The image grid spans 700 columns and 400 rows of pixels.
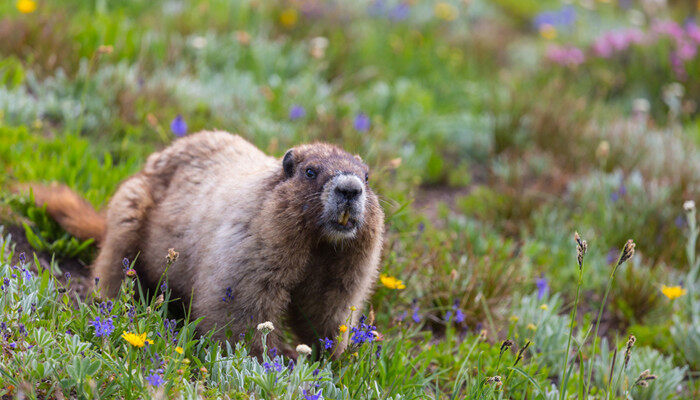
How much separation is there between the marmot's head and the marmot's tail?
5.11ft

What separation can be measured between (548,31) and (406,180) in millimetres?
6499

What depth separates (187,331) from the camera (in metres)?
3.50

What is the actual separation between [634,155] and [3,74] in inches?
251

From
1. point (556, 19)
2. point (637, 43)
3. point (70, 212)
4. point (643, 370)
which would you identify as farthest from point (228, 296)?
point (556, 19)

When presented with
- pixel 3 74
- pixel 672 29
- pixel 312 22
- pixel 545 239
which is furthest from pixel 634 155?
pixel 3 74

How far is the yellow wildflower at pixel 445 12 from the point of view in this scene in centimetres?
1204

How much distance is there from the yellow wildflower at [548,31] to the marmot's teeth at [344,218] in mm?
8885

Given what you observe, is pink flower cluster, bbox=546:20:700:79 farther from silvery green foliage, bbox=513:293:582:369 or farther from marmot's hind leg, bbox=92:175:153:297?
marmot's hind leg, bbox=92:175:153:297

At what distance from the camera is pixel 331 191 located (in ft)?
12.0

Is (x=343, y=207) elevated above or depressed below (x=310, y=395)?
above

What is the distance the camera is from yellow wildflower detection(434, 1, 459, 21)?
12.0 metres

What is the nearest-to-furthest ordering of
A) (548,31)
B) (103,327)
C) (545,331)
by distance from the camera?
(103,327) → (545,331) → (548,31)

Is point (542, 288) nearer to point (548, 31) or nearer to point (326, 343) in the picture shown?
point (326, 343)

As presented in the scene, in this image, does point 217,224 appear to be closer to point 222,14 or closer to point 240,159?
point 240,159
